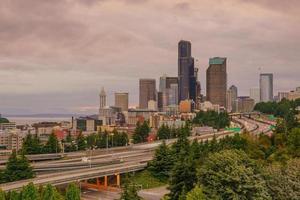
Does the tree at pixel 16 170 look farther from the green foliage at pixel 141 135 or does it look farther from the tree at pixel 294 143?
the green foliage at pixel 141 135

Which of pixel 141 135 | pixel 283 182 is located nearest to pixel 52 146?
pixel 141 135

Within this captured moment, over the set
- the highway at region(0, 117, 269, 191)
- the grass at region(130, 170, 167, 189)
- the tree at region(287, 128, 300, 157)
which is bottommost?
the grass at region(130, 170, 167, 189)

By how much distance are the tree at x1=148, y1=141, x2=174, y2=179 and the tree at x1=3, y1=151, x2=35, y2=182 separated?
19339mm

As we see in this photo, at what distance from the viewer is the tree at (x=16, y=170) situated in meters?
74.9

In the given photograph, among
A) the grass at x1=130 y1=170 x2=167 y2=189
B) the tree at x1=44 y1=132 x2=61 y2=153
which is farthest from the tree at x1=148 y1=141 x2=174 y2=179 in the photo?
the tree at x1=44 y1=132 x2=61 y2=153

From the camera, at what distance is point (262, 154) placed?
74000 mm

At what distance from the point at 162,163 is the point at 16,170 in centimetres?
2246

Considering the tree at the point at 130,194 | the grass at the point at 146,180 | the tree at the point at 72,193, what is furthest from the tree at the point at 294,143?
the tree at the point at 130,194

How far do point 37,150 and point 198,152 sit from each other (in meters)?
44.1

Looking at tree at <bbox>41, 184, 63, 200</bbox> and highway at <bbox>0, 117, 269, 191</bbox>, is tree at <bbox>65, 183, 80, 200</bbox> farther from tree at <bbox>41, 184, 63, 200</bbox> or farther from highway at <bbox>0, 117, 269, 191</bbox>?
highway at <bbox>0, 117, 269, 191</bbox>

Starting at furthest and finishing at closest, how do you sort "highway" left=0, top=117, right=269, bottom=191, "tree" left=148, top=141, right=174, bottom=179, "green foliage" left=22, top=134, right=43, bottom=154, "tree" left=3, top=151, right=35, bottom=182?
1. "green foliage" left=22, top=134, right=43, bottom=154
2. "tree" left=148, top=141, right=174, bottom=179
3. "tree" left=3, top=151, right=35, bottom=182
4. "highway" left=0, top=117, right=269, bottom=191

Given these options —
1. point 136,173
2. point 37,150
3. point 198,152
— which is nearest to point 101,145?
point 37,150

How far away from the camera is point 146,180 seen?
80562 mm

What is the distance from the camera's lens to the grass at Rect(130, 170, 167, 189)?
78.2 m
